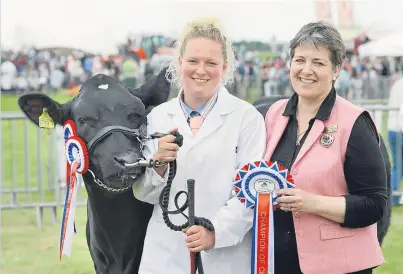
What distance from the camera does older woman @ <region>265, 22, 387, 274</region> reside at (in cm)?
319

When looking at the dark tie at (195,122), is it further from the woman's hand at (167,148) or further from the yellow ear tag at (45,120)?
the yellow ear tag at (45,120)

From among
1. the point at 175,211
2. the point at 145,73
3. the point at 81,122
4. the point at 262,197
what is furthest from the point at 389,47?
the point at 175,211

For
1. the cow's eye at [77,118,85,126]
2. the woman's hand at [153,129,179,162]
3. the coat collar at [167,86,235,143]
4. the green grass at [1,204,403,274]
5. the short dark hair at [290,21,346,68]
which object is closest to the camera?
the woman's hand at [153,129,179,162]

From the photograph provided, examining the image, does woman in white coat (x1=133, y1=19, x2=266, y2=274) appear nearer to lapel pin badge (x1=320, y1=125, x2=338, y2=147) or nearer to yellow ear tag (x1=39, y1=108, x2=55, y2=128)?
lapel pin badge (x1=320, y1=125, x2=338, y2=147)

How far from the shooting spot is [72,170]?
3.74 meters

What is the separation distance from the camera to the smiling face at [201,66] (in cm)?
331

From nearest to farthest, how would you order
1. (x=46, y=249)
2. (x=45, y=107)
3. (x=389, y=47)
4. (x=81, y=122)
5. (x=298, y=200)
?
(x=298, y=200)
(x=81, y=122)
(x=45, y=107)
(x=46, y=249)
(x=389, y=47)

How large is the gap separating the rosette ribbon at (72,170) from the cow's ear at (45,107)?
325 millimetres

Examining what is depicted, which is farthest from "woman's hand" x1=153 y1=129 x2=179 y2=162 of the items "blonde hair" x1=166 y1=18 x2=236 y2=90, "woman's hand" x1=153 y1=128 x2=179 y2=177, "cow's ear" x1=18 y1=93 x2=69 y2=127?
"cow's ear" x1=18 y1=93 x2=69 y2=127

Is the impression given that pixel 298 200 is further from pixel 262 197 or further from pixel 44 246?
pixel 44 246

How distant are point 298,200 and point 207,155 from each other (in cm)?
48

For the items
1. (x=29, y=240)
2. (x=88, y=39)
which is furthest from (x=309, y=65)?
(x=88, y=39)

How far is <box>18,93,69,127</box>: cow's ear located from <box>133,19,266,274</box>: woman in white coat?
85cm

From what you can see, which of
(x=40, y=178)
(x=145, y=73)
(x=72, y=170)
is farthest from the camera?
(x=145, y=73)
